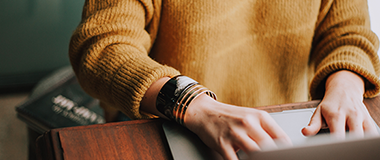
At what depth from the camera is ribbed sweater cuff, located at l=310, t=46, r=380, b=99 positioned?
1.54 ft

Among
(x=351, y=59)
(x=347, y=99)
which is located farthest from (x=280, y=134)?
(x=351, y=59)

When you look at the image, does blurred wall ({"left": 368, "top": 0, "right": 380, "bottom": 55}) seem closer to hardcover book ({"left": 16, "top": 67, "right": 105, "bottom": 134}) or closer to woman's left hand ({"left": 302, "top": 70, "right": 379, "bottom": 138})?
woman's left hand ({"left": 302, "top": 70, "right": 379, "bottom": 138})

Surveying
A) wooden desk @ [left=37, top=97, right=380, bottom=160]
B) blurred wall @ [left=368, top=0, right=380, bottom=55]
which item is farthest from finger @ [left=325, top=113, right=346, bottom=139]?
blurred wall @ [left=368, top=0, right=380, bottom=55]

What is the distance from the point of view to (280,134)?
33 centimetres

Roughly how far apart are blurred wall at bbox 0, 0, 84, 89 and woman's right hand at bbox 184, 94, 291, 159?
1.11m

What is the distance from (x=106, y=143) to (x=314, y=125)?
0.27 meters

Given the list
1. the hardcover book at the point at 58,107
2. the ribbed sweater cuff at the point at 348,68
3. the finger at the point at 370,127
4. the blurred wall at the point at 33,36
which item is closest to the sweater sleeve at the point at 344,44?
the ribbed sweater cuff at the point at 348,68

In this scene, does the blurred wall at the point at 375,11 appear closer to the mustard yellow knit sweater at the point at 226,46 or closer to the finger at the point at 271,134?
the mustard yellow knit sweater at the point at 226,46

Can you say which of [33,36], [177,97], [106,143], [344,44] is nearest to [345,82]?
[344,44]

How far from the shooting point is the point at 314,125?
36cm

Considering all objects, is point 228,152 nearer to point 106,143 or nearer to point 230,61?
point 106,143

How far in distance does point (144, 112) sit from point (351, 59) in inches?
16.1

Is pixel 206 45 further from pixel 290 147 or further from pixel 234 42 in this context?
pixel 290 147

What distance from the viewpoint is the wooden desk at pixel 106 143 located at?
11.9 inches
